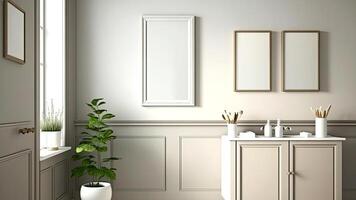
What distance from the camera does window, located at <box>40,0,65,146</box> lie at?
4.01 meters

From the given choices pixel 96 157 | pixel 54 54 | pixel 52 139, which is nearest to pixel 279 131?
pixel 96 157

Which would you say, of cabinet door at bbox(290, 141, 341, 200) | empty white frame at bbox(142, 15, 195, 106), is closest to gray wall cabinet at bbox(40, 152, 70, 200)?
empty white frame at bbox(142, 15, 195, 106)

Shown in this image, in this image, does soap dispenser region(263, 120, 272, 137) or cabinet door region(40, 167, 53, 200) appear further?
soap dispenser region(263, 120, 272, 137)

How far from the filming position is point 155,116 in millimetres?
4594

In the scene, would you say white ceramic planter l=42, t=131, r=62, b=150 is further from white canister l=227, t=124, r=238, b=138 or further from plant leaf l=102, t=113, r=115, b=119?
white canister l=227, t=124, r=238, b=138

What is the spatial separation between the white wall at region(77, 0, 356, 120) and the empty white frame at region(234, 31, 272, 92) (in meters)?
0.07

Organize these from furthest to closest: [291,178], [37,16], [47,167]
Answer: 1. [291,178]
2. [47,167]
3. [37,16]

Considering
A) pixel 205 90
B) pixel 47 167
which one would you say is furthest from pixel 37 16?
pixel 205 90

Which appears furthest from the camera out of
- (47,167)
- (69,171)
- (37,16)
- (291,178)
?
(69,171)

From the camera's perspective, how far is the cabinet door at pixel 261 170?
4.12 metres

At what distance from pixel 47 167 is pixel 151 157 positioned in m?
1.18

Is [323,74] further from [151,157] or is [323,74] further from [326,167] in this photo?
[151,157]

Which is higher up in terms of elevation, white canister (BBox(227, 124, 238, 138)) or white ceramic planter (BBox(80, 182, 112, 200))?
white canister (BBox(227, 124, 238, 138))

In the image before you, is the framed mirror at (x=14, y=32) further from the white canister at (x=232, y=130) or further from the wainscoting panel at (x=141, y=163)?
the white canister at (x=232, y=130)
